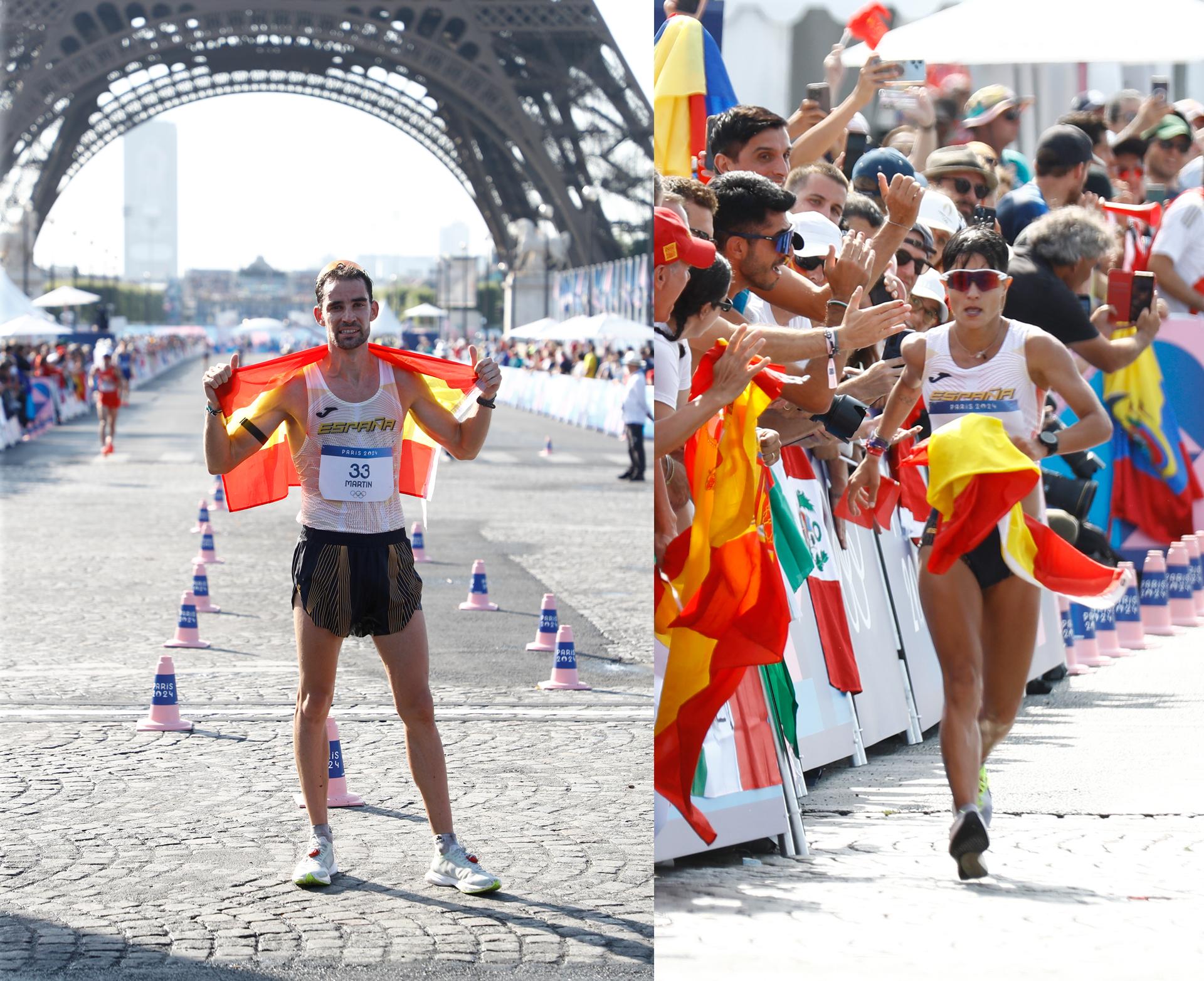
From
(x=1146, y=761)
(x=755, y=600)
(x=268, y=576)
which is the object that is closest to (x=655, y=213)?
(x=755, y=600)

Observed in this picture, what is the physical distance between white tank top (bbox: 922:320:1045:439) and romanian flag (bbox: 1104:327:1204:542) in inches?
265

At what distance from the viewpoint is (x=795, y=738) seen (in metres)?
5.56

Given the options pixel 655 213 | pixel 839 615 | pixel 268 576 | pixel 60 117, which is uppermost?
pixel 60 117

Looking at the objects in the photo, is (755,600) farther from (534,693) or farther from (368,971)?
(534,693)

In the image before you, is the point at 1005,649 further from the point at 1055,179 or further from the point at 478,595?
the point at 478,595

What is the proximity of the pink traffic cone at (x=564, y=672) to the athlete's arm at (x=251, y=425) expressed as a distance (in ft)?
12.0

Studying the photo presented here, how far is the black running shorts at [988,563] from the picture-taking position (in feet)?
16.5

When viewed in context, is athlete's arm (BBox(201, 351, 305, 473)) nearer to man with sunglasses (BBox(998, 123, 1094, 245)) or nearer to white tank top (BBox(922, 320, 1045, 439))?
white tank top (BBox(922, 320, 1045, 439))

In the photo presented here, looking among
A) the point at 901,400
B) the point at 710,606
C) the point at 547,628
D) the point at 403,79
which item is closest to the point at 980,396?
the point at 901,400

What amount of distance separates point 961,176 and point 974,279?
2.92m

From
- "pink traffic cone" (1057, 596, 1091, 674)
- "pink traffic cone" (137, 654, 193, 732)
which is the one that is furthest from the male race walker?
"pink traffic cone" (1057, 596, 1091, 674)

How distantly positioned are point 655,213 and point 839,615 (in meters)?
2.45

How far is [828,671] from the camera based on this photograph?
6.33 m

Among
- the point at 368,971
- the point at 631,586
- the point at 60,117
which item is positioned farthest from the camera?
the point at 60,117
